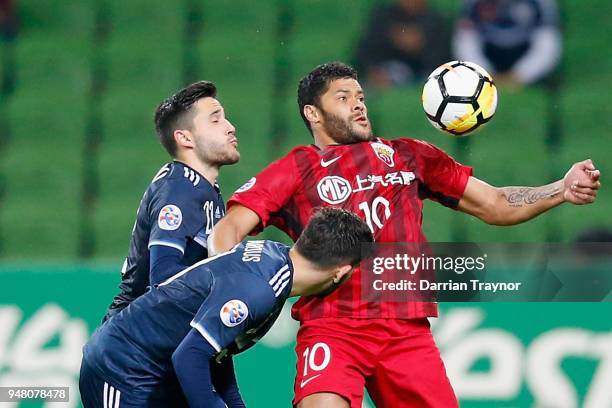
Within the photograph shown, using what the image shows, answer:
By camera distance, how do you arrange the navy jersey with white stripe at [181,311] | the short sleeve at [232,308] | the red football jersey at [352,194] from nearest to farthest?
1. the short sleeve at [232,308]
2. the navy jersey with white stripe at [181,311]
3. the red football jersey at [352,194]

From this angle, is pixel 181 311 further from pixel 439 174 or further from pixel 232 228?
pixel 439 174

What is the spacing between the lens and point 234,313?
387 centimetres

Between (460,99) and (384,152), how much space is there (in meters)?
0.41

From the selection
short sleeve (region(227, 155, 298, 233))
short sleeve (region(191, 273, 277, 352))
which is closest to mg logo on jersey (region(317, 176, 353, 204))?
short sleeve (region(227, 155, 298, 233))

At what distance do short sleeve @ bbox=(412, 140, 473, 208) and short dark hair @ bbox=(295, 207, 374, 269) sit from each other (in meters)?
1.00

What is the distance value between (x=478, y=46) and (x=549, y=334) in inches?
113

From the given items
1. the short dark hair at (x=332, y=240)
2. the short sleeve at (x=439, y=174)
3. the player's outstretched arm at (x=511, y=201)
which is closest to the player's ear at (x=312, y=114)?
the short sleeve at (x=439, y=174)

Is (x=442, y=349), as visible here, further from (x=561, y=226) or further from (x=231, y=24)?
(x=231, y=24)

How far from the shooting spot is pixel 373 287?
489 cm

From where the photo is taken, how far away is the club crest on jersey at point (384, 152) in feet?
16.7

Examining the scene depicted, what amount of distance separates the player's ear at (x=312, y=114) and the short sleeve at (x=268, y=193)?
0.34 meters

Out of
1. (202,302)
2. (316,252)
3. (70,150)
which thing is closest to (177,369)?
(202,302)

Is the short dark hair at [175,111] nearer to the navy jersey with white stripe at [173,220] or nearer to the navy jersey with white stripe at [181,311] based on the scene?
the navy jersey with white stripe at [173,220]

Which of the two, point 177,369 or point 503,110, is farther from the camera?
point 503,110
